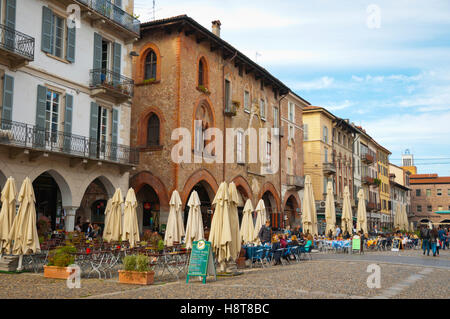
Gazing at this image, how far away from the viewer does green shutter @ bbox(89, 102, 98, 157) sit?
21250mm

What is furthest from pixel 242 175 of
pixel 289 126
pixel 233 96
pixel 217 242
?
pixel 217 242

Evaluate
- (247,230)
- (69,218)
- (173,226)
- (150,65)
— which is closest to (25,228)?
(173,226)

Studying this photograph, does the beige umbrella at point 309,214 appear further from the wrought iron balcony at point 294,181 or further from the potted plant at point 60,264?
the potted plant at point 60,264

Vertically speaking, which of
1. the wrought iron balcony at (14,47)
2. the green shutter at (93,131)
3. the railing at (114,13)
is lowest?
the green shutter at (93,131)

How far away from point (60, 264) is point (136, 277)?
2.62m

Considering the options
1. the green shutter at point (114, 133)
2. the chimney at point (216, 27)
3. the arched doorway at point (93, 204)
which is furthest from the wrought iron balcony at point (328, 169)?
the green shutter at point (114, 133)

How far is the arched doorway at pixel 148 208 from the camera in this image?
26.7m

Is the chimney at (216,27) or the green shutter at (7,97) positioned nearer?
the green shutter at (7,97)

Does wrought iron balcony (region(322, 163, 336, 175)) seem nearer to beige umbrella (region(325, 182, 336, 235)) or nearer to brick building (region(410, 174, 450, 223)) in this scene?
beige umbrella (region(325, 182, 336, 235))

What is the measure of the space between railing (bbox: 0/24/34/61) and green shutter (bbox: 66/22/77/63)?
86.0 inches

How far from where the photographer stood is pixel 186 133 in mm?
25703

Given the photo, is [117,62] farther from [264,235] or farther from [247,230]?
[264,235]

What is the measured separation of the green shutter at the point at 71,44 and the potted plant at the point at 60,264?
380 inches

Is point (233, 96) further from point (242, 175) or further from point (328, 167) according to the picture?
point (328, 167)
